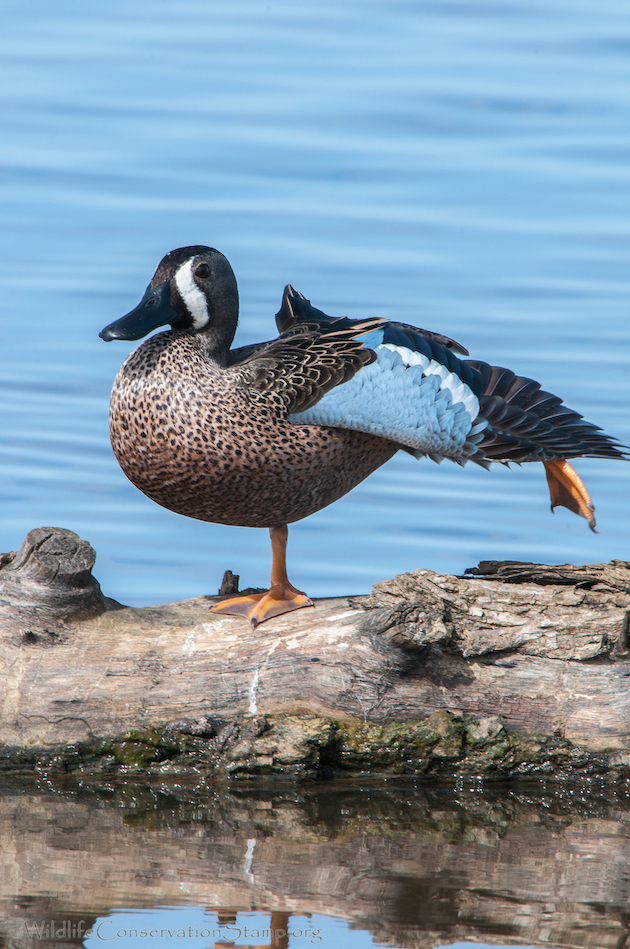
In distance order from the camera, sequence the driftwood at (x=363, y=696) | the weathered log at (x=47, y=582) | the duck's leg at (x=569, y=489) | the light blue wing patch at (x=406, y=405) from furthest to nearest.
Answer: the duck's leg at (x=569, y=489) → the light blue wing patch at (x=406, y=405) → the weathered log at (x=47, y=582) → the driftwood at (x=363, y=696)

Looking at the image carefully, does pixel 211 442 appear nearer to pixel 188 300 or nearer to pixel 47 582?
pixel 188 300

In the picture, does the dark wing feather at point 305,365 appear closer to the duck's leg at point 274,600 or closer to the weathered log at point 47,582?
the duck's leg at point 274,600

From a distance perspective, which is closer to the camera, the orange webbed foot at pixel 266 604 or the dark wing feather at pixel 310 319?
the orange webbed foot at pixel 266 604

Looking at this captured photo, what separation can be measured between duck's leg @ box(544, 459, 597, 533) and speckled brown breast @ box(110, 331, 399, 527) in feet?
3.19

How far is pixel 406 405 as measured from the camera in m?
5.29

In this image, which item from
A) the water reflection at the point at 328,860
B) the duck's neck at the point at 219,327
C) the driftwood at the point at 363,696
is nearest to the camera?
the water reflection at the point at 328,860

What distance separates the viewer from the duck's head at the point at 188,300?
523 centimetres

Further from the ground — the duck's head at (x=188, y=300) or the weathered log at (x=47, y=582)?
the duck's head at (x=188, y=300)

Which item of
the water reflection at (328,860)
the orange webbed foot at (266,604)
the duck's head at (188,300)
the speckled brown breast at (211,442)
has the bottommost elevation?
the water reflection at (328,860)

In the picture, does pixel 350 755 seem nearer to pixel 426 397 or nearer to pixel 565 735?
pixel 565 735

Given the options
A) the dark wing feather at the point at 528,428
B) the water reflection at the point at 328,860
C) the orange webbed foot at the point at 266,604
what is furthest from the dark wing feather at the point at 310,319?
the water reflection at the point at 328,860

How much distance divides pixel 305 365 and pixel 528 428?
1.03 meters

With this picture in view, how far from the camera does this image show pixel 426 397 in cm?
536

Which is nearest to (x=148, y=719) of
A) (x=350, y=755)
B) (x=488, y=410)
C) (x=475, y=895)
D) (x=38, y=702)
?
(x=38, y=702)
